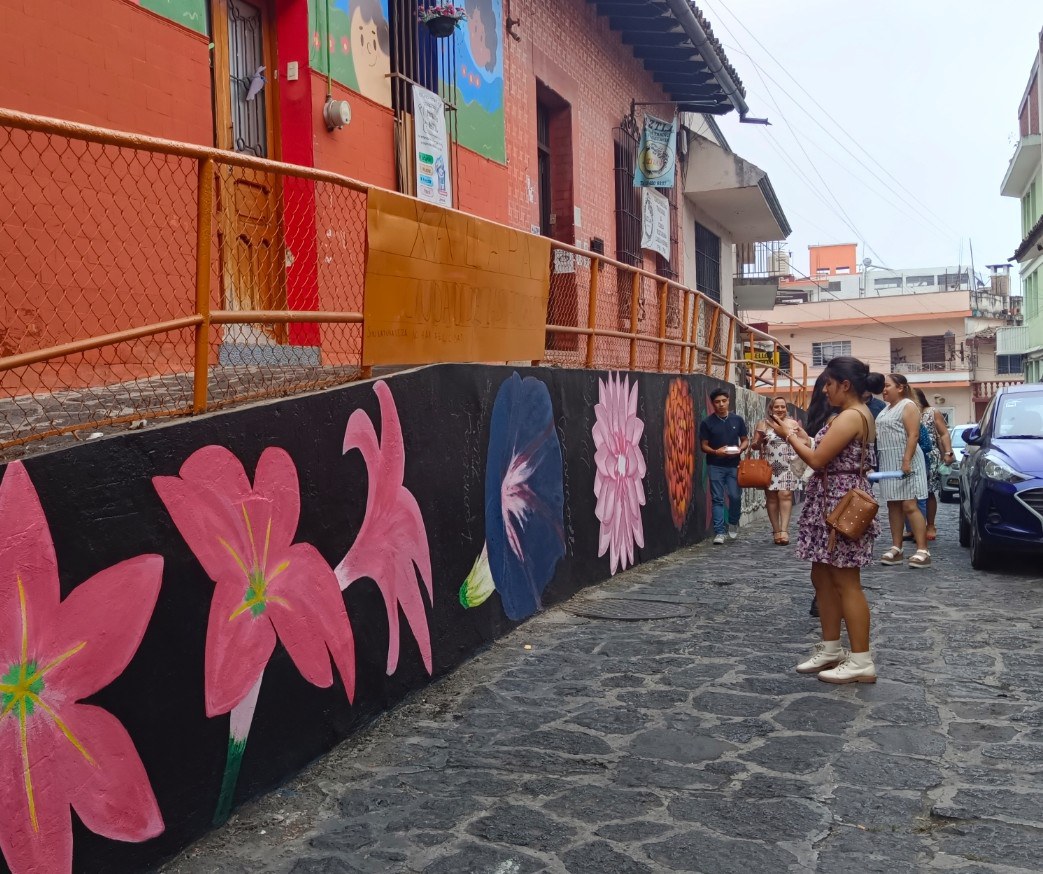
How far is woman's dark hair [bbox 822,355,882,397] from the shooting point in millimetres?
5281

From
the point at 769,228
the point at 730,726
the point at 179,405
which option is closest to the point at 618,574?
the point at 730,726

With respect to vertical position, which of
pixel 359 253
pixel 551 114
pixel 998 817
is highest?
pixel 551 114

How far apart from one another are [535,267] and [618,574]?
277 cm

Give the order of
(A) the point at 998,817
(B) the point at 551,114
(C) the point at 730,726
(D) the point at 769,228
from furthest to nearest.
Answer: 1. (D) the point at 769,228
2. (B) the point at 551,114
3. (C) the point at 730,726
4. (A) the point at 998,817

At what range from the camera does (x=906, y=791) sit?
3.91 m

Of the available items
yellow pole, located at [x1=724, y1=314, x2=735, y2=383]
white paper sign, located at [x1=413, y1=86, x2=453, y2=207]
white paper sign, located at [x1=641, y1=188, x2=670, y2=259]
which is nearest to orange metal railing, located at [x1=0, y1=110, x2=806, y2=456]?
white paper sign, located at [x1=413, y1=86, x2=453, y2=207]

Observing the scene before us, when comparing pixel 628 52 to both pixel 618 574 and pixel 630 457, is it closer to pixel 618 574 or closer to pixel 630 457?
pixel 630 457

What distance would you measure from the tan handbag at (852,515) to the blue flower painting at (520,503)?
2004 millimetres

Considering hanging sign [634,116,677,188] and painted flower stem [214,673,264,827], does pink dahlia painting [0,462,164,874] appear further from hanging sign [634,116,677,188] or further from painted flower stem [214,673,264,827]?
hanging sign [634,116,677,188]

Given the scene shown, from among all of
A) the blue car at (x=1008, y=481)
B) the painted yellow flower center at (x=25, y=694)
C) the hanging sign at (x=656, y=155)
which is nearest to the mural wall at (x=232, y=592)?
the painted yellow flower center at (x=25, y=694)

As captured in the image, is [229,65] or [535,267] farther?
[229,65]

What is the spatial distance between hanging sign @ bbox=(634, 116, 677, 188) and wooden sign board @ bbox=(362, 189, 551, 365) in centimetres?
907

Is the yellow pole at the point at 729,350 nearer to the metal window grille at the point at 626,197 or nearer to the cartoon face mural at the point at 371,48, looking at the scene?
the metal window grille at the point at 626,197

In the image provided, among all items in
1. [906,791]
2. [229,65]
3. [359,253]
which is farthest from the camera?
[229,65]
